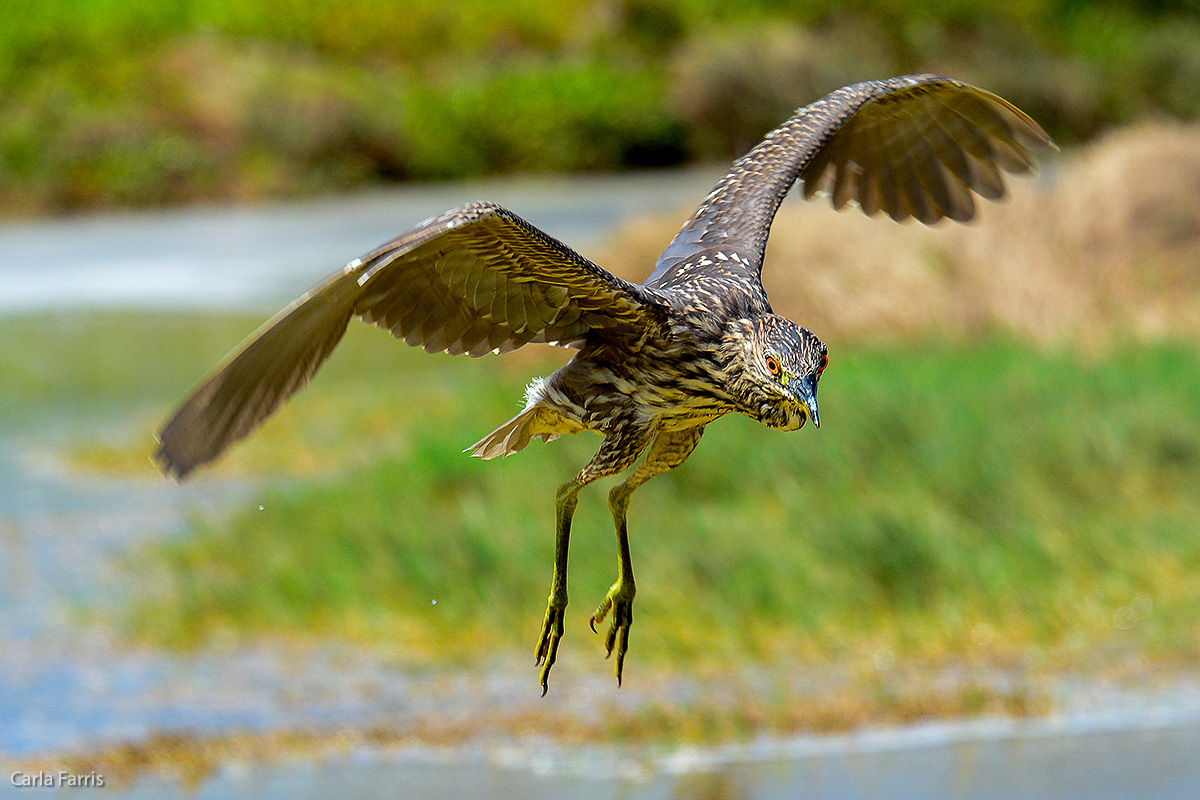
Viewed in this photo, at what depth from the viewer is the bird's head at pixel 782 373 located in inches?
106

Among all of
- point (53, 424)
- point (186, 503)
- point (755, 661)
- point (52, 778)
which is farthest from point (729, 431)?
point (53, 424)

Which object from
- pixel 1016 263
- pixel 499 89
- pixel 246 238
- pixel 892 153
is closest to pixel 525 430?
pixel 892 153

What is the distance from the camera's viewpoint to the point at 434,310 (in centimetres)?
333

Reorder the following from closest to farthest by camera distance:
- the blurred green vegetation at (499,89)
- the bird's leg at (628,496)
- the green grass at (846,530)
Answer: the bird's leg at (628,496), the green grass at (846,530), the blurred green vegetation at (499,89)

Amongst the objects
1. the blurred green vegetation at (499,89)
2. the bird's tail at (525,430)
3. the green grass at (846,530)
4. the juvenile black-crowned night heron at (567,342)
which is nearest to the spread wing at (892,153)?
the juvenile black-crowned night heron at (567,342)

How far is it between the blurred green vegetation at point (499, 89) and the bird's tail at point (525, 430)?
32309 mm

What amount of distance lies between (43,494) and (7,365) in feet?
28.7

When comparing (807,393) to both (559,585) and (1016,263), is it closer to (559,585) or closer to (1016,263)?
(559,585)

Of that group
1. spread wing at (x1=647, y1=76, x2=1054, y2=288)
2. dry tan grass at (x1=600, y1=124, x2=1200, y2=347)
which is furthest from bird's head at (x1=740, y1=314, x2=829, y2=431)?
dry tan grass at (x1=600, y1=124, x2=1200, y2=347)

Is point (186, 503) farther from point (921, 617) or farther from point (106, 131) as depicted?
point (106, 131)

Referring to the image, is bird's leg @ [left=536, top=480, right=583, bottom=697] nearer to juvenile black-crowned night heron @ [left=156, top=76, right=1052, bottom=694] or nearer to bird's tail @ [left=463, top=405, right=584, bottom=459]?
juvenile black-crowned night heron @ [left=156, top=76, right=1052, bottom=694]

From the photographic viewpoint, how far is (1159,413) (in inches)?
632

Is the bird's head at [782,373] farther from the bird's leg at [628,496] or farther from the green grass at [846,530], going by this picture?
the green grass at [846,530]

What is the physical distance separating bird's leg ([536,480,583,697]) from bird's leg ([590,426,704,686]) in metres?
0.09
